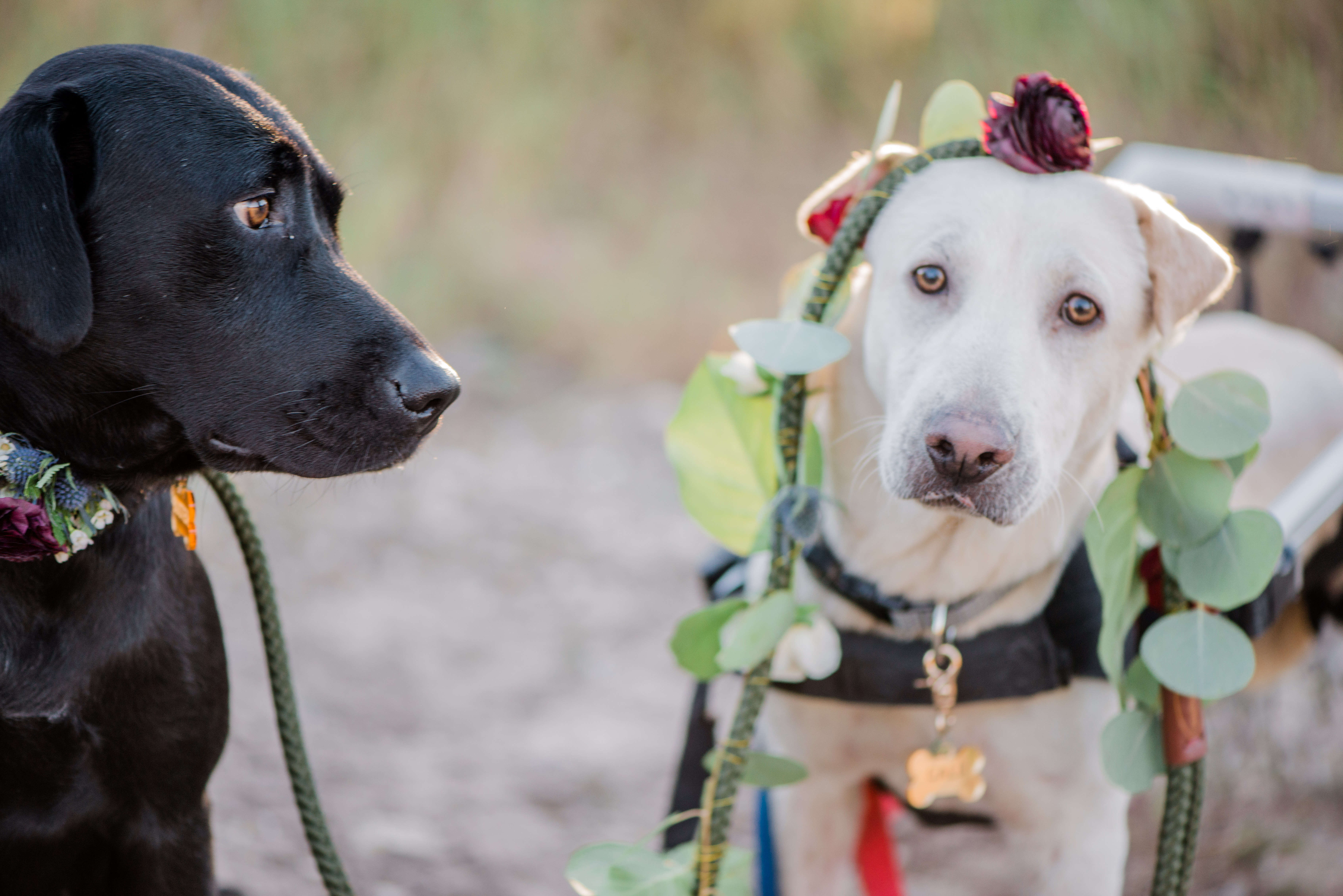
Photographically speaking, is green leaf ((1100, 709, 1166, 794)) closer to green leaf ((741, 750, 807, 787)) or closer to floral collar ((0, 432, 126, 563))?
green leaf ((741, 750, 807, 787))

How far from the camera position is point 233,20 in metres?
4.07

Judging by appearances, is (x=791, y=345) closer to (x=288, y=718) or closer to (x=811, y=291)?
(x=811, y=291)

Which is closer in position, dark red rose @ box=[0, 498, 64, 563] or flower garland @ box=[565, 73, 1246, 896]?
dark red rose @ box=[0, 498, 64, 563]

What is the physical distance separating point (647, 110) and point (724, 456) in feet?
14.0

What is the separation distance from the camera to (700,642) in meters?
1.53

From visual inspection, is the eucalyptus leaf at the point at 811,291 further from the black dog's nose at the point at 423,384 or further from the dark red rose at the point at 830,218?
the black dog's nose at the point at 423,384

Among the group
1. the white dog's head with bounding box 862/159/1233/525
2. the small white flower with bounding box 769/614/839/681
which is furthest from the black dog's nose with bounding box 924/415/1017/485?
the small white flower with bounding box 769/614/839/681

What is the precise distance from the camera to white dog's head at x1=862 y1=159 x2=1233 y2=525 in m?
1.31

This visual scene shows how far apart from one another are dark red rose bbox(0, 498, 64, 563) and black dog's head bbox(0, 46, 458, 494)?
10 cm

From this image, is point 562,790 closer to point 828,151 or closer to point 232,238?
point 232,238

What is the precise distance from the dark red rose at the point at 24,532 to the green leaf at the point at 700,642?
81cm

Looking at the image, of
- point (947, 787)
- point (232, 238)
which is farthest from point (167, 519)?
point (947, 787)

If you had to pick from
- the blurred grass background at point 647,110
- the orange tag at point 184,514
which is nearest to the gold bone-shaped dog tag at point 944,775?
the orange tag at point 184,514

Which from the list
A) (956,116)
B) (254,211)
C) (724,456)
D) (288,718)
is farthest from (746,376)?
(288,718)
